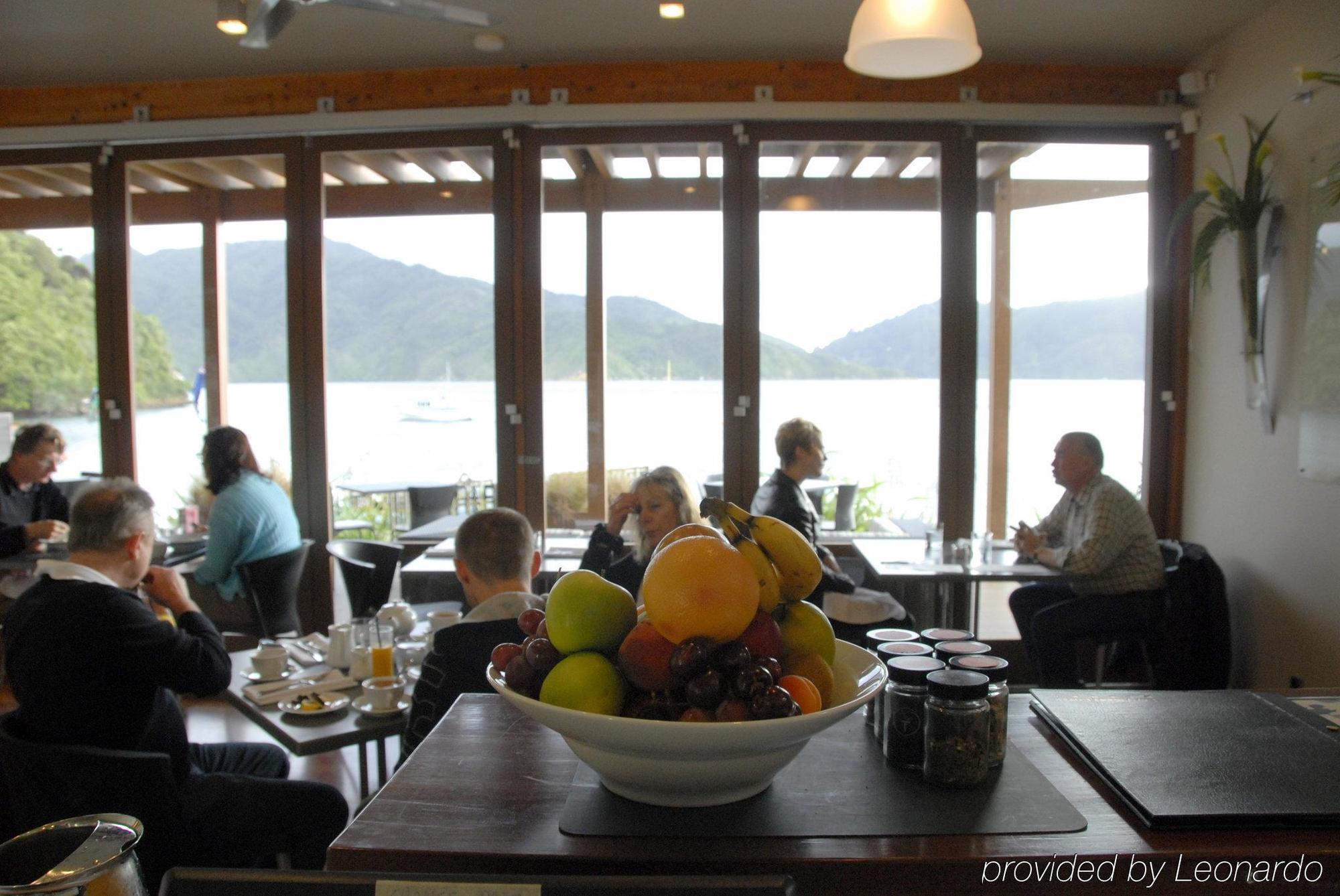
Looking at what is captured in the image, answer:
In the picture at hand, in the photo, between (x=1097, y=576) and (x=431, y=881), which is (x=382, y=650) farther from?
(x=1097, y=576)

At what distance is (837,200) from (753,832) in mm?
4192

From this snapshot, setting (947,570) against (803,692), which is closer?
(803,692)

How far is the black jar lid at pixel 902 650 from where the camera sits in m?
1.24

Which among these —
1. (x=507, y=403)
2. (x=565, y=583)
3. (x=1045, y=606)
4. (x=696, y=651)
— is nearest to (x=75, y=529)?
(x=565, y=583)

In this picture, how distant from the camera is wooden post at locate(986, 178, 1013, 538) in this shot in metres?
4.69

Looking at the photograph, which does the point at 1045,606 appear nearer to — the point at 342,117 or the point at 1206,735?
the point at 1206,735

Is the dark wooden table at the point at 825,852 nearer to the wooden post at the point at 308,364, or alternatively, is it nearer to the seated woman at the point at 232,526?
the seated woman at the point at 232,526

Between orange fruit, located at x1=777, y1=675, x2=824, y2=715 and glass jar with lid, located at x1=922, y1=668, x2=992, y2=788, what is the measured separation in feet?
0.61

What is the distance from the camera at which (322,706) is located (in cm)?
229

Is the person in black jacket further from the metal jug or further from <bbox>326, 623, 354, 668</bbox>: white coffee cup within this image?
the metal jug

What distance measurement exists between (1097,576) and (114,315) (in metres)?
5.26

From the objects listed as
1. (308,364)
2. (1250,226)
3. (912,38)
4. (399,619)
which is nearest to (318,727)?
(399,619)

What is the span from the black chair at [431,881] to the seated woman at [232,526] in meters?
3.50

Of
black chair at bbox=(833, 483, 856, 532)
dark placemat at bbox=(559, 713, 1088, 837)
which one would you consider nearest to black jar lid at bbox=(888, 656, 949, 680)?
dark placemat at bbox=(559, 713, 1088, 837)
